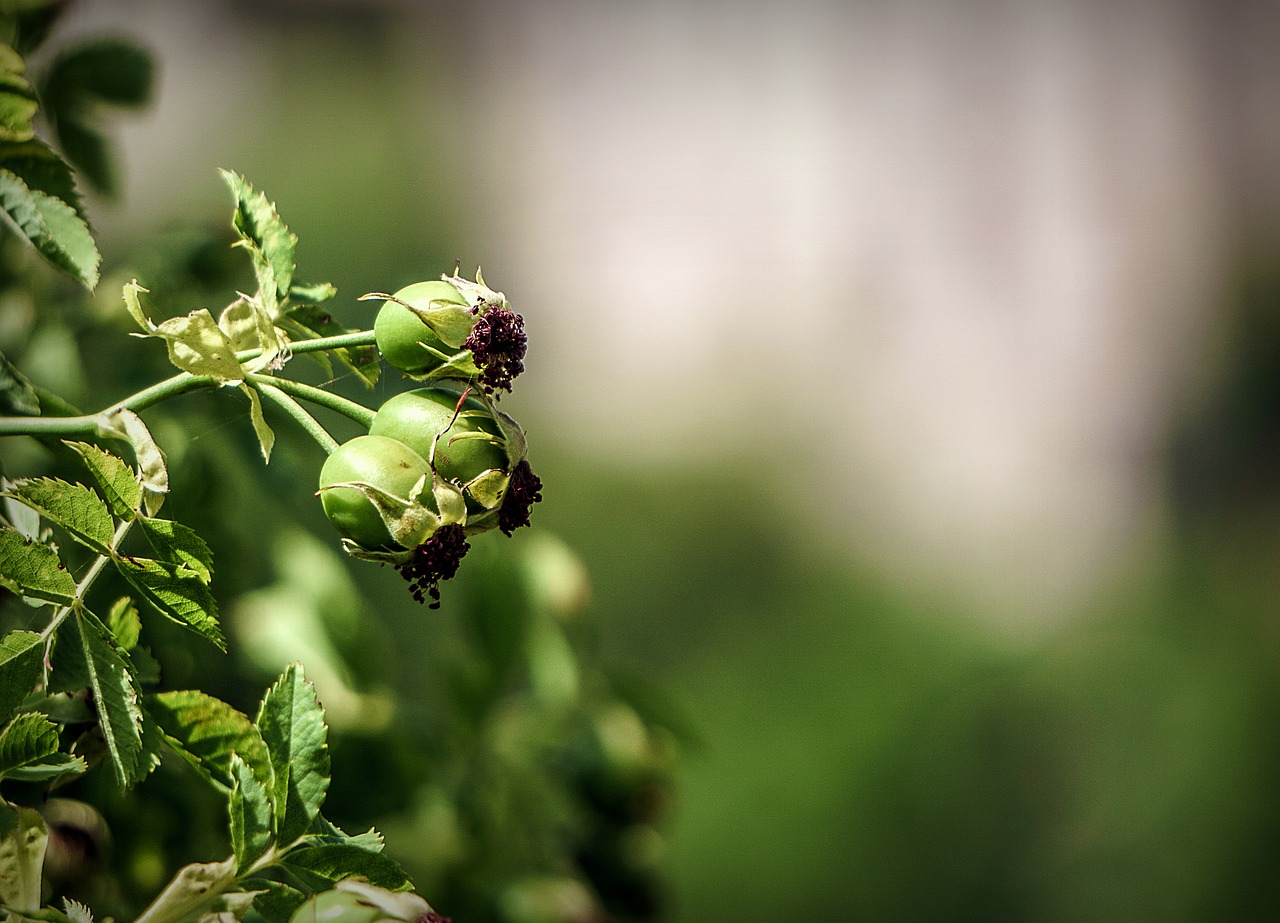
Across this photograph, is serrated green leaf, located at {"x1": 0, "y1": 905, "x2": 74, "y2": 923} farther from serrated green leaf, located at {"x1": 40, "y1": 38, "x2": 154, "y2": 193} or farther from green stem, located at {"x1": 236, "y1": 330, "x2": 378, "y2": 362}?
serrated green leaf, located at {"x1": 40, "y1": 38, "x2": 154, "y2": 193}

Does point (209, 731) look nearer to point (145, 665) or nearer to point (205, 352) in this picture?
point (145, 665)

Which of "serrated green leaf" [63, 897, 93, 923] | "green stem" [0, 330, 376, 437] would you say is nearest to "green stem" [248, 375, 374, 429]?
"green stem" [0, 330, 376, 437]

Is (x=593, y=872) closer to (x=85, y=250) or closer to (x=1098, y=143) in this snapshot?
(x=85, y=250)

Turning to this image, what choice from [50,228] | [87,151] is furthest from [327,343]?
[87,151]

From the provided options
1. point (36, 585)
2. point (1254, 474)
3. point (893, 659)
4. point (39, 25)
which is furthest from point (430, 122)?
point (36, 585)

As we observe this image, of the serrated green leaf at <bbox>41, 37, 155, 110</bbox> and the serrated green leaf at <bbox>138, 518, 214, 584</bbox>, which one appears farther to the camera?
the serrated green leaf at <bbox>41, 37, 155, 110</bbox>

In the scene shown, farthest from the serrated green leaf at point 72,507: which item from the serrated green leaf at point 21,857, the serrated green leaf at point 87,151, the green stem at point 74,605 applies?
the serrated green leaf at point 87,151
